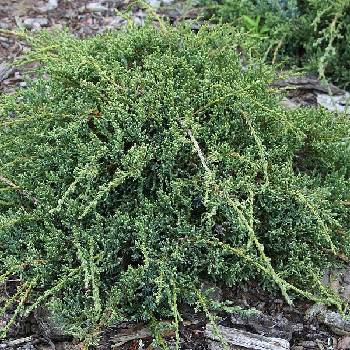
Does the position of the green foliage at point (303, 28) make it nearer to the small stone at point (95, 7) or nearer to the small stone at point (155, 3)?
the small stone at point (155, 3)

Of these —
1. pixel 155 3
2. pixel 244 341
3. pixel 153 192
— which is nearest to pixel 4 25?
pixel 155 3

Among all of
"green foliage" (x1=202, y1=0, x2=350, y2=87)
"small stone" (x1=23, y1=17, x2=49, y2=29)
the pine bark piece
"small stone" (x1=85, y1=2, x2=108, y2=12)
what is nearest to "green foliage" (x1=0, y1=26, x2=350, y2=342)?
the pine bark piece

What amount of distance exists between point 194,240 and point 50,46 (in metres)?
1.18

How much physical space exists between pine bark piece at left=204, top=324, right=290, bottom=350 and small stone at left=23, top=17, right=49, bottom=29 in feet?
9.30

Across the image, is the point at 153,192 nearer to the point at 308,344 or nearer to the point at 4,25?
the point at 308,344

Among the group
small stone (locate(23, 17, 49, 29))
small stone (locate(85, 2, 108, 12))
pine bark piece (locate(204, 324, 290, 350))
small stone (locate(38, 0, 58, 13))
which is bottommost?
pine bark piece (locate(204, 324, 290, 350))

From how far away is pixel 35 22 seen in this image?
454cm

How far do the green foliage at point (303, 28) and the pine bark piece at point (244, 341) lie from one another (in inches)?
78.2

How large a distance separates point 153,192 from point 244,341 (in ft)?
2.49

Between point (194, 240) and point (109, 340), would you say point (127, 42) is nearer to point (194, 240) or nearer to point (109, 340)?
point (194, 240)

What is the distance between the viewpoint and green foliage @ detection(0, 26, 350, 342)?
253cm

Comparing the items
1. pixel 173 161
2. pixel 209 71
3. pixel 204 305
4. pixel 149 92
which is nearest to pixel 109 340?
pixel 204 305

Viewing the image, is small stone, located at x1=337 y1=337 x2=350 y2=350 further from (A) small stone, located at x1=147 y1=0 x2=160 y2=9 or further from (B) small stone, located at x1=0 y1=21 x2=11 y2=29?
(B) small stone, located at x1=0 y1=21 x2=11 y2=29

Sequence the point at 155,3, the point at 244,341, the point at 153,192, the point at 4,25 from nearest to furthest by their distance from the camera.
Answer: the point at 244,341 < the point at 153,192 < the point at 4,25 < the point at 155,3
